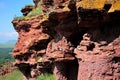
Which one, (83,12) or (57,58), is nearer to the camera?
(83,12)

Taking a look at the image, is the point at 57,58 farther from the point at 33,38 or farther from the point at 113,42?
the point at 33,38

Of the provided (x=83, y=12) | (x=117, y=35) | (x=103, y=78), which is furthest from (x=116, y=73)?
(x=83, y=12)

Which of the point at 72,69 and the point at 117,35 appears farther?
the point at 72,69

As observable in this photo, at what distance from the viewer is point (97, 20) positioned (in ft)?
48.8

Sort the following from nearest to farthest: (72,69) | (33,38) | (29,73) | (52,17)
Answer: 1. (52,17)
2. (72,69)
3. (33,38)
4. (29,73)

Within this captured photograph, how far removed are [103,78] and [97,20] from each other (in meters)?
2.57

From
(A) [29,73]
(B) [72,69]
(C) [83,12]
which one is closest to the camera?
(C) [83,12]

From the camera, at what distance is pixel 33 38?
83.0 ft

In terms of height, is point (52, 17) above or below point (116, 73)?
above

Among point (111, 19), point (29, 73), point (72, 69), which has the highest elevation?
point (111, 19)

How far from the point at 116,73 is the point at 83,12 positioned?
300cm

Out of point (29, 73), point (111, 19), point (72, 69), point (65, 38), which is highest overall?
point (111, 19)

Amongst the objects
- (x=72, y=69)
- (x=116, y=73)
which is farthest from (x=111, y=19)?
(x=72, y=69)

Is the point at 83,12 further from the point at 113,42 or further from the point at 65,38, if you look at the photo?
the point at 65,38
